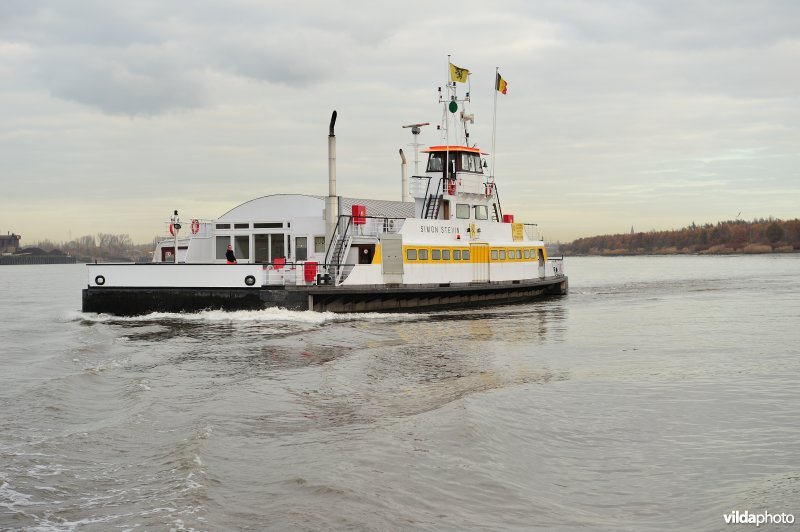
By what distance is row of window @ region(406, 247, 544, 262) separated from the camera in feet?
88.2

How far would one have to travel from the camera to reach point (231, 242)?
27734 mm

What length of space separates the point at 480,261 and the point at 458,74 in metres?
8.22

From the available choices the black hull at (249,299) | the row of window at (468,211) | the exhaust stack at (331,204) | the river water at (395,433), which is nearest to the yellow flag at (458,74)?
the row of window at (468,211)

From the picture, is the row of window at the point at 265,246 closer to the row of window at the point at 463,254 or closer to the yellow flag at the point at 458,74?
the row of window at the point at 463,254

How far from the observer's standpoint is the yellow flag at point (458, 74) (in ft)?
104

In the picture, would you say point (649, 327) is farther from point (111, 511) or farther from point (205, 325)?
point (111, 511)

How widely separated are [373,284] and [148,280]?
24.1ft

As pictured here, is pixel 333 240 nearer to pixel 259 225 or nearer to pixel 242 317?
pixel 259 225

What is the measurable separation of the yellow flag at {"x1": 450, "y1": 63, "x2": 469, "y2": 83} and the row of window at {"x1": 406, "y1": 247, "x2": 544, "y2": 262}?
752cm

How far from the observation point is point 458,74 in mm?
31859
